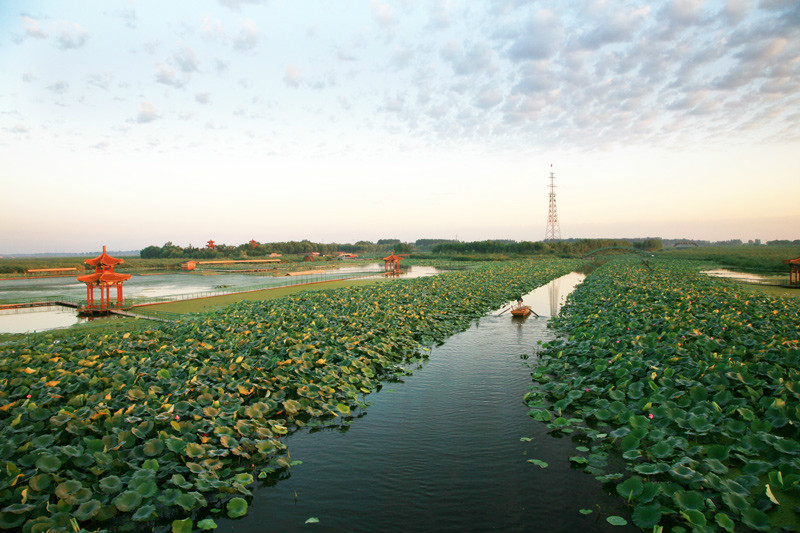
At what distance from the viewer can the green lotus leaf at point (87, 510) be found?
395 centimetres

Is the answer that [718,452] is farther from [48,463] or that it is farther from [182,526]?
[48,463]

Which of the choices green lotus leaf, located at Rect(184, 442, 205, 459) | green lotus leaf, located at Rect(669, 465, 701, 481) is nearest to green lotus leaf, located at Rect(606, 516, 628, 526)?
green lotus leaf, located at Rect(669, 465, 701, 481)

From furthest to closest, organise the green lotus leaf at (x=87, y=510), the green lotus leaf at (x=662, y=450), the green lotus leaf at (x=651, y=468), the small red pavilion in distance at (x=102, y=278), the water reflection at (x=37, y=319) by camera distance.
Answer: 1. the small red pavilion in distance at (x=102, y=278)
2. the water reflection at (x=37, y=319)
3. the green lotus leaf at (x=662, y=450)
4. the green lotus leaf at (x=651, y=468)
5. the green lotus leaf at (x=87, y=510)

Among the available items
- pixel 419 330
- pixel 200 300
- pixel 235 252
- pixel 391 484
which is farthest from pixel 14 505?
pixel 235 252

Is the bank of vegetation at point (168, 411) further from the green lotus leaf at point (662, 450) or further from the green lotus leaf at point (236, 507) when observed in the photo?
the green lotus leaf at point (662, 450)

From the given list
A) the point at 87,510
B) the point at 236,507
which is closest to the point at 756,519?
the point at 236,507

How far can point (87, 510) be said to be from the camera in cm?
404

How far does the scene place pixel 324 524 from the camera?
452 centimetres

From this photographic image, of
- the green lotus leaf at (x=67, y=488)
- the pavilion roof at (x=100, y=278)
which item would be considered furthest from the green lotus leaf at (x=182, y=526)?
the pavilion roof at (x=100, y=278)

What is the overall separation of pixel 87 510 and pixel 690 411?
296 inches

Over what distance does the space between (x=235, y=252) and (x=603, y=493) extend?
9384 cm

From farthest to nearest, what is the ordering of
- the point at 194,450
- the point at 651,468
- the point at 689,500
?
the point at 194,450 → the point at 651,468 → the point at 689,500

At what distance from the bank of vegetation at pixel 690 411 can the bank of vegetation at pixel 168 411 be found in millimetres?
4065

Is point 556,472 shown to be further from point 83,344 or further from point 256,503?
point 83,344
